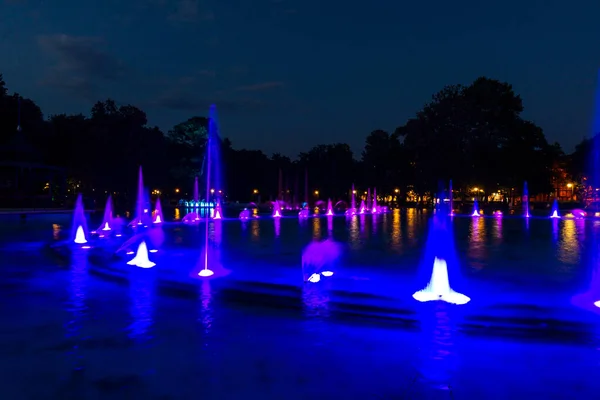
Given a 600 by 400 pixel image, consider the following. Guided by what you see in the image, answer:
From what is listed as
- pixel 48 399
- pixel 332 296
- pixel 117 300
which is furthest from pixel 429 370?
pixel 117 300

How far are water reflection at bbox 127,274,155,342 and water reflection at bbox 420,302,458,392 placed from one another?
12.0 ft

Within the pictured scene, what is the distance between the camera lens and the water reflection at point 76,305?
6973 mm

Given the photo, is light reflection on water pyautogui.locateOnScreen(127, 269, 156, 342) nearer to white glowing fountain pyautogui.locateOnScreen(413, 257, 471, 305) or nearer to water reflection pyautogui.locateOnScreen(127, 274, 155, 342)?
water reflection pyautogui.locateOnScreen(127, 274, 155, 342)

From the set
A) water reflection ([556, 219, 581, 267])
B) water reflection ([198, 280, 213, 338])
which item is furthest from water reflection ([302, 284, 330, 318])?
water reflection ([556, 219, 581, 267])

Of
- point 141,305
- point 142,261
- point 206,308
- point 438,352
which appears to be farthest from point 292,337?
point 142,261

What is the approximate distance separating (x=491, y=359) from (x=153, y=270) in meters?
9.93

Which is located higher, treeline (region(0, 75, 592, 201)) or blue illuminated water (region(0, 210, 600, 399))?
treeline (region(0, 75, 592, 201))

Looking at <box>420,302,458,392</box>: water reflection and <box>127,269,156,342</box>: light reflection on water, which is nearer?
<box>420,302,458,392</box>: water reflection

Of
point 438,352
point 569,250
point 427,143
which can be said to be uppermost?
point 427,143

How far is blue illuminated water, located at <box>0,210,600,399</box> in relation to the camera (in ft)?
19.0

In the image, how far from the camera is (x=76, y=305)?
1001cm

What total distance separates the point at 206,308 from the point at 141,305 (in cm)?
121

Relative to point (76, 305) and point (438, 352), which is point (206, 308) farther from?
point (438, 352)

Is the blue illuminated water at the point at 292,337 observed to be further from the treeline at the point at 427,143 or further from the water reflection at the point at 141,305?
the treeline at the point at 427,143
